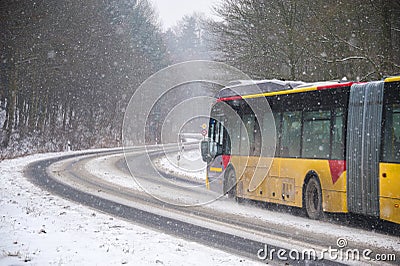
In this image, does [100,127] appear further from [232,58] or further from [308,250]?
[308,250]

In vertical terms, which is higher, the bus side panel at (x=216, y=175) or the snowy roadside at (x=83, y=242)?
the bus side panel at (x=216, y=175)

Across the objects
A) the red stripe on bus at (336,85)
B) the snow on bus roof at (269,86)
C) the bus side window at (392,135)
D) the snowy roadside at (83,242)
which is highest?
the snow on bus roof at (269,86)

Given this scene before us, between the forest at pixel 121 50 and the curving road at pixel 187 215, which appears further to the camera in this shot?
the forest at pixel 121 50

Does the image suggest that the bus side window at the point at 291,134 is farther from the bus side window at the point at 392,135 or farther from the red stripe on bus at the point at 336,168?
the bus side window at the point at 392,135

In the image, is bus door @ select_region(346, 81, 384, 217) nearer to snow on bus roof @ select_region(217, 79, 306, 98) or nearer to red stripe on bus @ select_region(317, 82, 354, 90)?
red stripe on bus @ select_region(317, 82, 354, 90)

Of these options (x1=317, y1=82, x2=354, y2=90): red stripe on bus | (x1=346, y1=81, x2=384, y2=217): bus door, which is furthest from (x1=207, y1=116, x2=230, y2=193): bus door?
(x1=346, y1=81, x2=384, y2=217): bus door

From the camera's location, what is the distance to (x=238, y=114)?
1622 centimetres

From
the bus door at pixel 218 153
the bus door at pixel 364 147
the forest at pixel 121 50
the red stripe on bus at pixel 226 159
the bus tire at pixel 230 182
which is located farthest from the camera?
the forest at pixel 121 50

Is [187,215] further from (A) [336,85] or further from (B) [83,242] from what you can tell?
(A) [336,85]

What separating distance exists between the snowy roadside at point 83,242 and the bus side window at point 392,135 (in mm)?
4220

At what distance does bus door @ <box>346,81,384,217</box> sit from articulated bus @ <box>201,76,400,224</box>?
21 mm

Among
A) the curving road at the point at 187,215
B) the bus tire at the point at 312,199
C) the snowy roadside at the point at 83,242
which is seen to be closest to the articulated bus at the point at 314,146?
the bus tire at the point at 312,199

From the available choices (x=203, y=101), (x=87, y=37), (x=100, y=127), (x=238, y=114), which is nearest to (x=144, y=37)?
(x=100, y=127)

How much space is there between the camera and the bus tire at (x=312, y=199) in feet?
41.1
